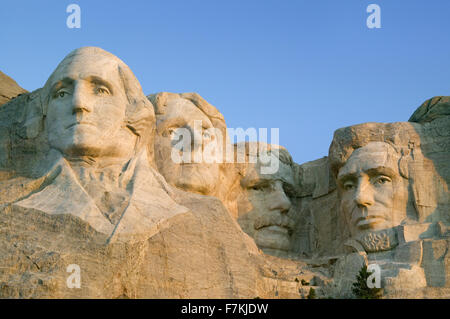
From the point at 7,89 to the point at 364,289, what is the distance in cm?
719

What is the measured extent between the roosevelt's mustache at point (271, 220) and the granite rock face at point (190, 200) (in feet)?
0.08

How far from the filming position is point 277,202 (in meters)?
16.5

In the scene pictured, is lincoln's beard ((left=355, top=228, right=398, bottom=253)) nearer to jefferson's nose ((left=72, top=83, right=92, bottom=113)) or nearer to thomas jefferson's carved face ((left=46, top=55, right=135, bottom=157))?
thomas jefferson's carved face ((left=46, top=55, right=135, bottom=157))

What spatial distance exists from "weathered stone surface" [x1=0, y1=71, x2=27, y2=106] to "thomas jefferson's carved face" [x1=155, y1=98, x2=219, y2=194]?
2660mm

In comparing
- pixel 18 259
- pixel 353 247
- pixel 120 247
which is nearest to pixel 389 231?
pixel 353 247

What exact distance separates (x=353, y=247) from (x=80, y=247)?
4.96 meters

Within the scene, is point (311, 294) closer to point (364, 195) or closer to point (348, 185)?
point (364, 195)

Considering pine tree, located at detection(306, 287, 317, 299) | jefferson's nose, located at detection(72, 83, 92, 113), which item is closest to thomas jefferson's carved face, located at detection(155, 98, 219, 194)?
jefferson's nose, located at detection(72, 83, 92, 113)

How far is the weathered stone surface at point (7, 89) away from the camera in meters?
15.9

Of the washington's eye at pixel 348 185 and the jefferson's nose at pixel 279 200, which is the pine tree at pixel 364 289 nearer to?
the washington's eye at pixel 348 185

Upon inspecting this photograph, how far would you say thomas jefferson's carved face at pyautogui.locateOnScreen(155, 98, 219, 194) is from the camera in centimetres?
1502

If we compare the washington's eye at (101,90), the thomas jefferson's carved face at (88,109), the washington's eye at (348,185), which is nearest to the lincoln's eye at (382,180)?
the washington's eye at (348,185)

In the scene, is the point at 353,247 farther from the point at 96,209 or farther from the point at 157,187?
the point at 96,209
